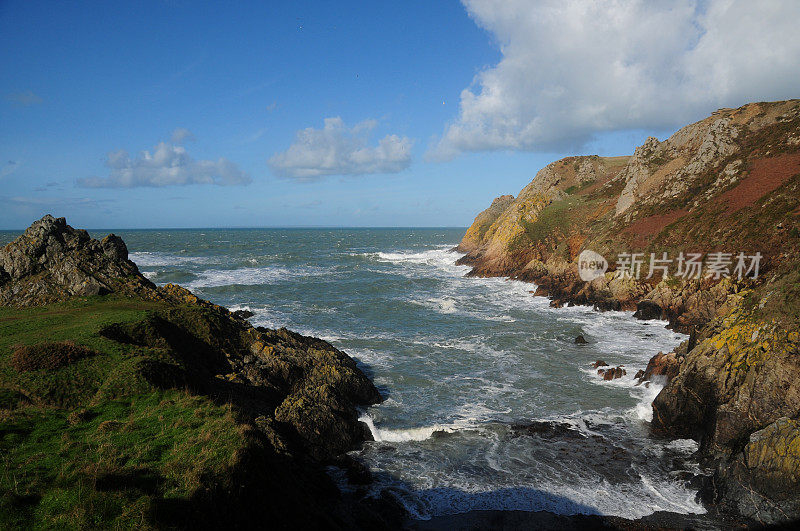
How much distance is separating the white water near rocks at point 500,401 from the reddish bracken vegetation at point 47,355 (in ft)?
35.3

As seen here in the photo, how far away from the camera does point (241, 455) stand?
31.1ft

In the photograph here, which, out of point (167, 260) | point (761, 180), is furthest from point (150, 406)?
point (167, 260)

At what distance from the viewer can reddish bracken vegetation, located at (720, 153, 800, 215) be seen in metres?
35.7

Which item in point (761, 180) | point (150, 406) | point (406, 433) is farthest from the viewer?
point (761, 180)

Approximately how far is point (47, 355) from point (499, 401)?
1905 centimetres

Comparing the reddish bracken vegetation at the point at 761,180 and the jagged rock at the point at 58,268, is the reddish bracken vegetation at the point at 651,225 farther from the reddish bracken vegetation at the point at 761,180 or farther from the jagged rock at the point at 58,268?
the jagged rock at the point at 58,268

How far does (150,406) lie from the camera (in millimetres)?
12250

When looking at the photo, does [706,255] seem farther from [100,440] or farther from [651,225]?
[100,440]

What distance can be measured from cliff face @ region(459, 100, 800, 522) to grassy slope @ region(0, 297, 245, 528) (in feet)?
52.9

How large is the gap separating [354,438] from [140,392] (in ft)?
27.0

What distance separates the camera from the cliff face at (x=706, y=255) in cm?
1435

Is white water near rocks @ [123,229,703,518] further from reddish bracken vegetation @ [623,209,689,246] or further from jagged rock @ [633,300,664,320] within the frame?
reddish bracken vegetation @ [623,209,689,246]

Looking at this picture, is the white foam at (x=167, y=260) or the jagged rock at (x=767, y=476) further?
the white foam at (x=167, y=260)

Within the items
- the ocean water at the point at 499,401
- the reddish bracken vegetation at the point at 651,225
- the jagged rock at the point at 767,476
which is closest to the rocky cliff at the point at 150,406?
the ocean water at the point at 499,401
